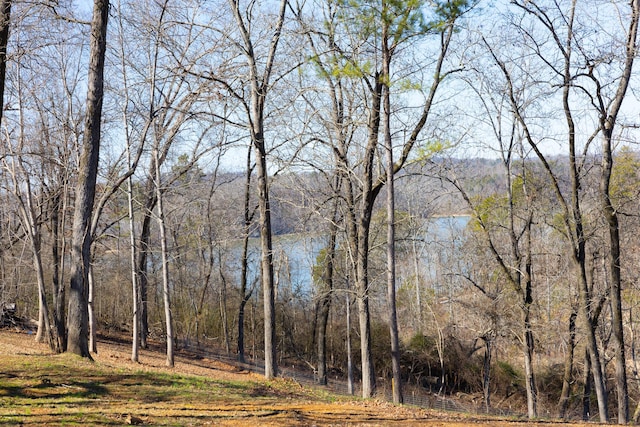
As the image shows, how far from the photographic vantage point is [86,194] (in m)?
10.5

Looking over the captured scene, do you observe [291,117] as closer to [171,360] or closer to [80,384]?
[80,384]

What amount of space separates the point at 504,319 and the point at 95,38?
1540 cm

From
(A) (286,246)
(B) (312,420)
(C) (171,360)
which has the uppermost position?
(A) (286,246)

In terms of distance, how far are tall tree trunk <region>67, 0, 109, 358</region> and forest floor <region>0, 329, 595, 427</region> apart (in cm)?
70

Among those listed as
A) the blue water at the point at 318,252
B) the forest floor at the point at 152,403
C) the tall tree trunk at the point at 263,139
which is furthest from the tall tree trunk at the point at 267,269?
the blue water at the point at 318,252

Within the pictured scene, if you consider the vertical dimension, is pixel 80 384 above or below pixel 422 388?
above

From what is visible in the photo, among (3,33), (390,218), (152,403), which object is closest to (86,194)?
(3,33)

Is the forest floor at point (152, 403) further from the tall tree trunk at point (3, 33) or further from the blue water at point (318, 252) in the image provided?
the blue water at point (318, 252)

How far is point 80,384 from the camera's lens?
7539mm

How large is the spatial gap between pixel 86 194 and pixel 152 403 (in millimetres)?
4940

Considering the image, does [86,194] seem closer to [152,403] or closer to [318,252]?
[152,403]

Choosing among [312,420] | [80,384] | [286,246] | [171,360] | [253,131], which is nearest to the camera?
[312,420]

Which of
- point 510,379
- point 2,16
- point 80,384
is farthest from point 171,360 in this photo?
point 510,379

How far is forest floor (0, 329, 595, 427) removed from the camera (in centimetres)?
596
